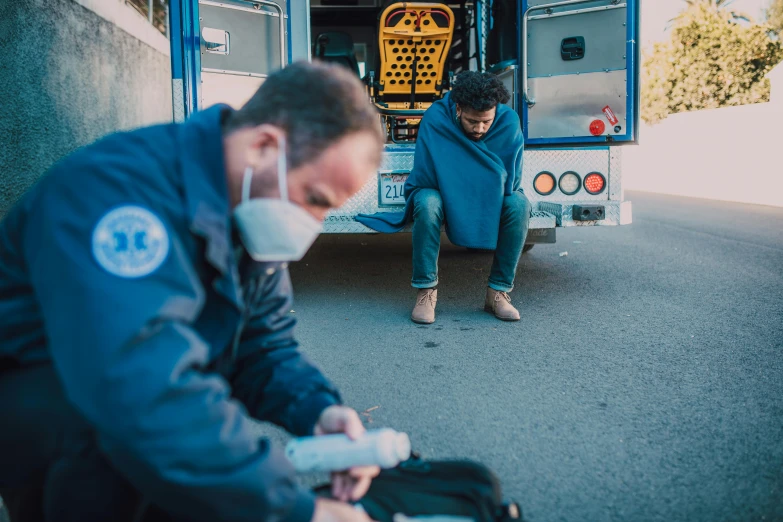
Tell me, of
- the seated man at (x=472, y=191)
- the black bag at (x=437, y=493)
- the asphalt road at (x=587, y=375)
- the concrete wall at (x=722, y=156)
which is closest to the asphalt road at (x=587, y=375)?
the asphalt road at (x=587, y=375)

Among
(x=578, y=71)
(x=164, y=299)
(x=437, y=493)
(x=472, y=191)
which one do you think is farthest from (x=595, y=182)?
(x=164, y=299)

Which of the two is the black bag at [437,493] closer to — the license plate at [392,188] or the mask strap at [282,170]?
the mask strap at [282,170]

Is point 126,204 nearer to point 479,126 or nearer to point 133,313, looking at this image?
point 133,313

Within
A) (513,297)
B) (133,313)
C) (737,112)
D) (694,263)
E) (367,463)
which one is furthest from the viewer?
(737,112)

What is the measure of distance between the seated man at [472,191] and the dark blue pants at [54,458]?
2802 mm

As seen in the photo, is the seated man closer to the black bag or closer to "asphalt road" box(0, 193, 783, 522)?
"asphalt road" box(0, 193, 783, 522)

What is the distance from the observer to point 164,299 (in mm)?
1056

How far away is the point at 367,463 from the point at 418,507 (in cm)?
22

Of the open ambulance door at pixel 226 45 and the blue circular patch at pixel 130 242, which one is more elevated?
the open ambulance door at pixel 226 45

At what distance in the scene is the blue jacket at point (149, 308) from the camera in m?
1.02

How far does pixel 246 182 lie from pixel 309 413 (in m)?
0.59

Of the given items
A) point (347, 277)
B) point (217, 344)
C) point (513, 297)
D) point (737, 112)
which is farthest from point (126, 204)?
point (737, 112)

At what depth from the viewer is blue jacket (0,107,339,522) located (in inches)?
40.1

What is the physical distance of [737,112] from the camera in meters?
16.4
